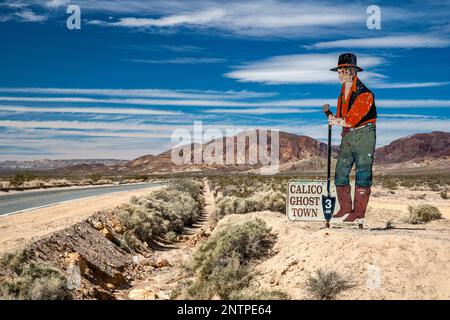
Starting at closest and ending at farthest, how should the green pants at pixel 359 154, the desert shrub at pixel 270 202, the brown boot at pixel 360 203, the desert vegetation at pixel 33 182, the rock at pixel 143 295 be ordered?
the rock at pixel 143 295 → the green pants at pixel 359 154 → the brown boot at pixel 360 203 → the desert shrub at pixel 270 202 → the desert vegetation at pixel 33 182

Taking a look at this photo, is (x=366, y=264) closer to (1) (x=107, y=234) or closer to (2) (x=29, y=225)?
(1) (x=107, y=234)

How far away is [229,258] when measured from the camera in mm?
12828

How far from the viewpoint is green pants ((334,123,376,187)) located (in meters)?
12.7

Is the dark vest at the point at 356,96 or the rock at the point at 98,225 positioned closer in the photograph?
the dark vest at the point at 356,96

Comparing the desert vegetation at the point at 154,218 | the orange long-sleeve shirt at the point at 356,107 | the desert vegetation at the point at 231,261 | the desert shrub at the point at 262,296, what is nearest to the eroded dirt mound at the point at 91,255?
the desert vegetation at the point at 154,218

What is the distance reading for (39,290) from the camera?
9148 millimetres

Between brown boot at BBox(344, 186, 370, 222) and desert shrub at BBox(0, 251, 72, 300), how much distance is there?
7904 millimetres

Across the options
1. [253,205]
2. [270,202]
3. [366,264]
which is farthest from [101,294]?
[270,202]

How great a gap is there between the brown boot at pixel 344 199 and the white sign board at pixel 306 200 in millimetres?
501

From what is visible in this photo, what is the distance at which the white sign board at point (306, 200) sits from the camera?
14180 mm

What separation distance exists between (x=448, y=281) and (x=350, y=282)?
195 cm

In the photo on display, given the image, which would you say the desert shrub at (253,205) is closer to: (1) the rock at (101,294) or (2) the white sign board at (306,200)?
(2) the white sign board at (306,200)
